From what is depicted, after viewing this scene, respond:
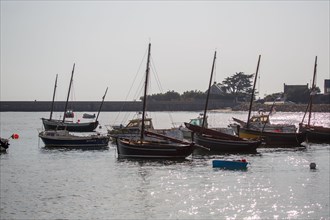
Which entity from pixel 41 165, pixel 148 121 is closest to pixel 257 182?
pixel 41 165

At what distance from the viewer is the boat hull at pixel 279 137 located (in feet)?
255

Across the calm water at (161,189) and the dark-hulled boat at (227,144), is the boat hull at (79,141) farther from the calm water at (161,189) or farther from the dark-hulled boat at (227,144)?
the dark-hulled boat at (227,144)

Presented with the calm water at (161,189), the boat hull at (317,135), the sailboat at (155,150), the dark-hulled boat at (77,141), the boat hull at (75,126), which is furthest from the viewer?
the boat hull at (75,126)

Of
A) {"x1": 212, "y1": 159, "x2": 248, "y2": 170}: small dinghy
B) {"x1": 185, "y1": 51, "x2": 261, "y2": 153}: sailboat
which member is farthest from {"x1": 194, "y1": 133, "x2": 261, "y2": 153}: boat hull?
{"x1": 212, "y1": 159, "x2": 248, "y2": 170}: small dinghy

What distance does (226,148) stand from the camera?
6612 centimetres

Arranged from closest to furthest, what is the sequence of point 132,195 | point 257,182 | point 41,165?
point 132,195 < point 257,182 < point 41,165

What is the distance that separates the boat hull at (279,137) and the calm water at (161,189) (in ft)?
51.9

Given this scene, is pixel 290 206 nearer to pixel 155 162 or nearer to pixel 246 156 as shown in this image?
pixel 155 162

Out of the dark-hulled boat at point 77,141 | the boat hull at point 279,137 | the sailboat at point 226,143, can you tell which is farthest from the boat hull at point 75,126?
the sailboat at point 226,143

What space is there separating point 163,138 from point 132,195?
23.9 metres

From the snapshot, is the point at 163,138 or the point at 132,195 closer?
the point at 132,195

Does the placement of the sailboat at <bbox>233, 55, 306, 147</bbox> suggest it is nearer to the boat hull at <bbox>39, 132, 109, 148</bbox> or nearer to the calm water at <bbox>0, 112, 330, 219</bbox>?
the calm water at <bbox>0, 112, 330, 219</bbox>

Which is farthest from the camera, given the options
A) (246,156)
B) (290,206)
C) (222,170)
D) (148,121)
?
(148,121)

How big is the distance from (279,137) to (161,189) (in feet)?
132
